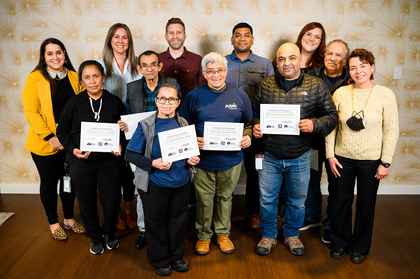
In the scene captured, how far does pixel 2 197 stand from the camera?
13.3 feet

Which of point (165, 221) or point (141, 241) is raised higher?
point (165, 221)

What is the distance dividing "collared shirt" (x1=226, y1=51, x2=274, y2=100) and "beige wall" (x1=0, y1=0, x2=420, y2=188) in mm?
667

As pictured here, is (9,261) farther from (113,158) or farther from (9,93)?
(9,93)

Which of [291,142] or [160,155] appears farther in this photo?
[291,142]

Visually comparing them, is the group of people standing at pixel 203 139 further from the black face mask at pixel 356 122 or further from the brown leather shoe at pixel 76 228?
the brown leather shoe at pixel 76 228

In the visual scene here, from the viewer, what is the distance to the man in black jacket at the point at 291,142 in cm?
257

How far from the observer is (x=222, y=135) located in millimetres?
2598

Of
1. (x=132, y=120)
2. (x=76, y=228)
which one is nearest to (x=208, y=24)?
(x=132, y=120)

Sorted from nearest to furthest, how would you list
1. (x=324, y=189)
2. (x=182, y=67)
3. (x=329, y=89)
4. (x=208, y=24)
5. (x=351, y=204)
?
(x=351, y=204) < (x=329, y=89) < (x=182, y=67) < (x=208, y=24) < (x=324, y=189)

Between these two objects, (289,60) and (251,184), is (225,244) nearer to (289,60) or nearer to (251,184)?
(251,184)

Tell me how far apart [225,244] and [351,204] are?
98 cm

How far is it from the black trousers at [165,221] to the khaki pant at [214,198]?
0.20 m

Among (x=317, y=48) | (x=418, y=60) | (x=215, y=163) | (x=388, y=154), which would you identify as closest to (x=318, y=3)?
(x=317, y=48)

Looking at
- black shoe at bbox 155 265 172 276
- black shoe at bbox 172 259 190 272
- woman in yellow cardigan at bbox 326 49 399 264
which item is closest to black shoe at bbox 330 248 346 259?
woman in yellow cardigan at bbox 326 49 399 264
